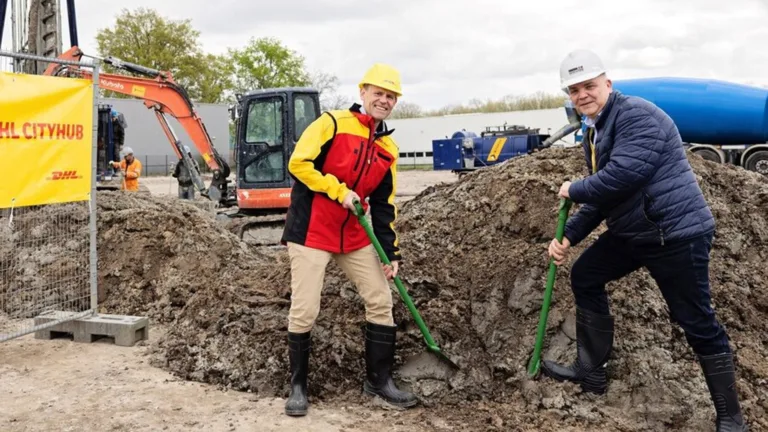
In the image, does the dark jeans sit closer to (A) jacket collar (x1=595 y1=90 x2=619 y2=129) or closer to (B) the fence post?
(A) jacket collar (x1=595 y1=90 x2=619 y2=129)

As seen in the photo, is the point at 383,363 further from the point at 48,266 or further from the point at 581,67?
the point at 48,266

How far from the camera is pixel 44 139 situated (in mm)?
5094

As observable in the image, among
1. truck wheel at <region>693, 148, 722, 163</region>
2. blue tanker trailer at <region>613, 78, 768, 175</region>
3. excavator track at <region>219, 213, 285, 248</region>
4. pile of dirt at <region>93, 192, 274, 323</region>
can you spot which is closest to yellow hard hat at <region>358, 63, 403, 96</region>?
pile of dirt at <region>93, 192, 274, 323</region>

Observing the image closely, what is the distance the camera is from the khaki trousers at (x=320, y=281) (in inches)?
159

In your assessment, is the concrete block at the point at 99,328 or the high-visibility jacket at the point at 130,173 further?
the high-visibility jacket at the point at 130,173

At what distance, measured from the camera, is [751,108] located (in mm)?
16078

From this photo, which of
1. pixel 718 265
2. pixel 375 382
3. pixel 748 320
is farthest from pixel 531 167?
pixel 375 382

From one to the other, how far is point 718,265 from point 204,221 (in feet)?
18.8

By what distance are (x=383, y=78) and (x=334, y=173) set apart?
62 centimetres

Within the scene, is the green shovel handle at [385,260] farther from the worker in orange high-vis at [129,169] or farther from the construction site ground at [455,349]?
the worker in orange high-vis at [129,169]

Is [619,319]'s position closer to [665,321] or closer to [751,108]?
[665,321]

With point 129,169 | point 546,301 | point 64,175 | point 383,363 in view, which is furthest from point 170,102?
point 546,301

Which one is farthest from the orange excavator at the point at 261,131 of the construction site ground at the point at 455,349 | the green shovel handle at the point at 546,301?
the green shovel handle at the point at 546,301

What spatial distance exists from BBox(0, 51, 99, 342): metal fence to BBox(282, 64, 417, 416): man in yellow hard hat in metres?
2.49
